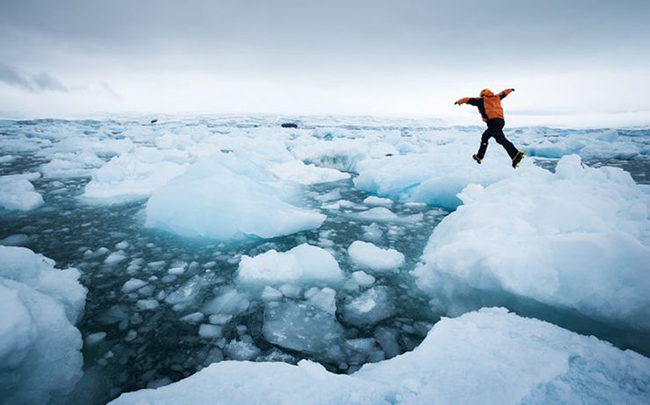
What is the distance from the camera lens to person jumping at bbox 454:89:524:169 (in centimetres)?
489

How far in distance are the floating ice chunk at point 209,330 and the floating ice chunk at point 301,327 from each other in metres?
0.25

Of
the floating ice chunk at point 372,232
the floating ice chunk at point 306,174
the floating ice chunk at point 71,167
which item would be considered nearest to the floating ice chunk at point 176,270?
the floating ice chunk at point 372,232

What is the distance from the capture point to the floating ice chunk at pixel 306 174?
19.8ft

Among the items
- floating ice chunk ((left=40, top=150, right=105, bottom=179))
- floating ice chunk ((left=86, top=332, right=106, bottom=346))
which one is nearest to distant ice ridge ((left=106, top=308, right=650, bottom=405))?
floating ice chunk ((left=86, top=332, right=106, bottom=346))

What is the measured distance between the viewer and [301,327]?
1.72 metres

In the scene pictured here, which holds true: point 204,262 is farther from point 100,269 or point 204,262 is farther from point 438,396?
point 438,396

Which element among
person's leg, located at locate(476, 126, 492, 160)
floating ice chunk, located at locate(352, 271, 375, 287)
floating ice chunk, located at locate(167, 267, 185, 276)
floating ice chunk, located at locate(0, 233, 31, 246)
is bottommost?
floating ice chunk, located at locate(0, 233, 31, 246)

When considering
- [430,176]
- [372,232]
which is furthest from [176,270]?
[430,176]

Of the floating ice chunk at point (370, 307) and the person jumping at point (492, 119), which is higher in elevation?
the person jumping at point (492, 119)

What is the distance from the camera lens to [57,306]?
1.58 metres

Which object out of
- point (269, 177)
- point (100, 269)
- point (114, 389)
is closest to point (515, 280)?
point (114, 389)

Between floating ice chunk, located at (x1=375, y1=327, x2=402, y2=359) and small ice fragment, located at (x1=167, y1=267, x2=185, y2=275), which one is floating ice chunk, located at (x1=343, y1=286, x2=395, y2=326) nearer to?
floating ice chunk, located at (x1=375, y1=327, x2=402, y2=359)

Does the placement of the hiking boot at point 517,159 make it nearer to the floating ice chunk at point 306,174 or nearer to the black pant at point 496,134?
the black pant at point 496,134

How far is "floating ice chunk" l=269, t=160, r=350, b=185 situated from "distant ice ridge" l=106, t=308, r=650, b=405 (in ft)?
15.8
